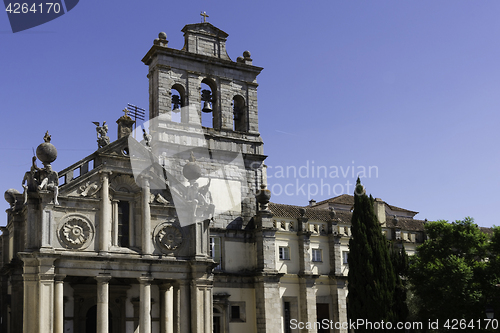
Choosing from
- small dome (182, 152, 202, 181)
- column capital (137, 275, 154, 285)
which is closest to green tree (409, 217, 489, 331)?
small dome (182, 152, 202, 181)

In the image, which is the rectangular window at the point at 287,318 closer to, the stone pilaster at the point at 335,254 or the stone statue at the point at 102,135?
the stone pilaster at the point at 335,254

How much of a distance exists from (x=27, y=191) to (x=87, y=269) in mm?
4615

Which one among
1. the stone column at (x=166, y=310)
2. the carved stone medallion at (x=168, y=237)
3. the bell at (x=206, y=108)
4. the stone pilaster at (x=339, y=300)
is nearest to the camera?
the carved stone medallion at (x=168, y=237)

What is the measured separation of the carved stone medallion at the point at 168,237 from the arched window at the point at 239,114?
34.4 ft

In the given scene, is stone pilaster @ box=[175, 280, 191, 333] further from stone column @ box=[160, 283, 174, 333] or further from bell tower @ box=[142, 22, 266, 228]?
bell tower @ box=[142, 22, 266, 228]

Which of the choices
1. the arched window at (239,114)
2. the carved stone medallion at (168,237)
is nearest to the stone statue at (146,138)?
the carved stone medallion at (168,237)

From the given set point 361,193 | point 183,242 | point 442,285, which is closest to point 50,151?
point 183,242

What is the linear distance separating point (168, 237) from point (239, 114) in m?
12.0

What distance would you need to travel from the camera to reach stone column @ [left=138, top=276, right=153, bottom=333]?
30484 millimetres

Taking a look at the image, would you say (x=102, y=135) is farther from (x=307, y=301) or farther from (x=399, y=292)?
(x=399, y=292)

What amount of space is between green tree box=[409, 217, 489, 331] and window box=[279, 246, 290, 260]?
7.74 meters

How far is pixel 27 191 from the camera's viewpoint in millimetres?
29750

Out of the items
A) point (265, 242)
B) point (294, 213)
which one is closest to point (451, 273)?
point (265, 242)

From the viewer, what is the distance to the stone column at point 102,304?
2939 centimetres
